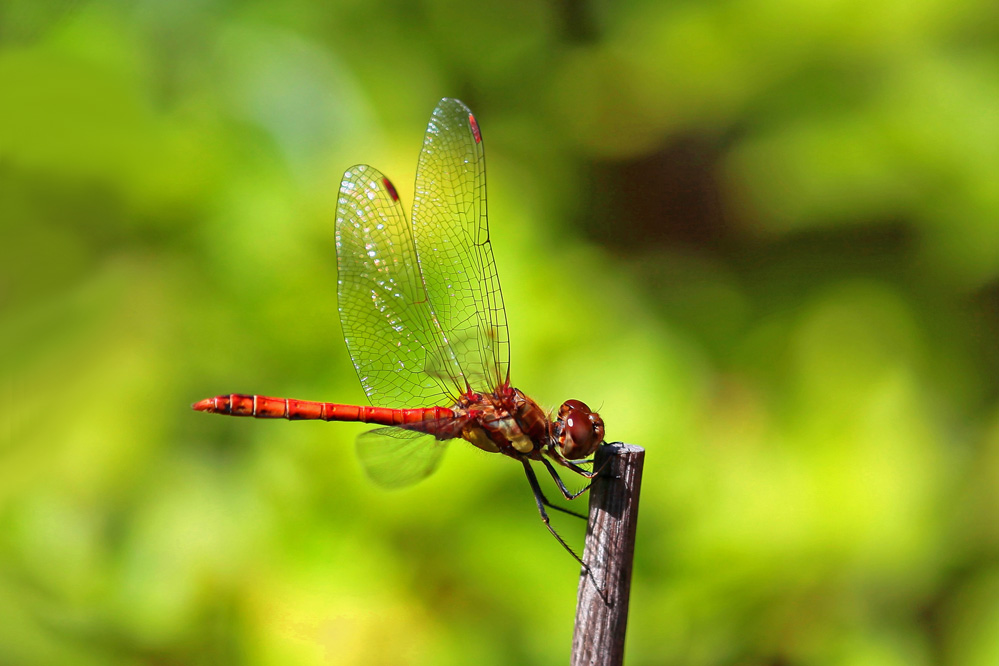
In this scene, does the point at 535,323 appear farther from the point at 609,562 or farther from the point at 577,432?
the point at 609,562

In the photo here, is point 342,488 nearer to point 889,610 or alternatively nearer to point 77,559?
point 77,559

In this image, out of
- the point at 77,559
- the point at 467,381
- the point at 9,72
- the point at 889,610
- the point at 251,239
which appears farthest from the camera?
the point at 9,72

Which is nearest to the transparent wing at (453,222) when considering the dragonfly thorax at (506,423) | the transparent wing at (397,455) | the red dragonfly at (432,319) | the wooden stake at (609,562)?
the red dragonfly at (432,319)

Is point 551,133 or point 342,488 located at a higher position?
point 551,133

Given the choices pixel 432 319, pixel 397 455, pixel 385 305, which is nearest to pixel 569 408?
pixel 397 455

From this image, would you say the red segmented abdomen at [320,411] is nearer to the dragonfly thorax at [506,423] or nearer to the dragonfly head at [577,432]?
the dragonfly thorax at [506,423]

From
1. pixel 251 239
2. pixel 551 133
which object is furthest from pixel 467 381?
pixel 551 133

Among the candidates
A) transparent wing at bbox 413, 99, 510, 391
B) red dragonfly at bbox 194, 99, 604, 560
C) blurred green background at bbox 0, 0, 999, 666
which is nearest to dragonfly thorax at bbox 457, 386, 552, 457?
red dragonfly at bbox 194, 99, 604, 560
